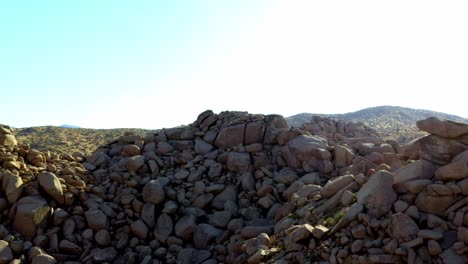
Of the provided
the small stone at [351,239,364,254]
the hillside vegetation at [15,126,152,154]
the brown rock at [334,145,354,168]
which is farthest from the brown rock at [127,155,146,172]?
the hillside vegetation at [15,126,152,154]

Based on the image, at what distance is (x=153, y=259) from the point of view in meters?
12.2

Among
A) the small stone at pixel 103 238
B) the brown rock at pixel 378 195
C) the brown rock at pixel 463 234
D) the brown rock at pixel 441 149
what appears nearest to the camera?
the brown rock at pixel 463 234

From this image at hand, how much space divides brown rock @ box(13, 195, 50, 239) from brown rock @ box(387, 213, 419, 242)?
10415mm

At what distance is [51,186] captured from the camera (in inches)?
511

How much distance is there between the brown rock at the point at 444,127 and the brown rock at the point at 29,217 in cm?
1189

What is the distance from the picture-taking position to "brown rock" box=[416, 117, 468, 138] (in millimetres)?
10219

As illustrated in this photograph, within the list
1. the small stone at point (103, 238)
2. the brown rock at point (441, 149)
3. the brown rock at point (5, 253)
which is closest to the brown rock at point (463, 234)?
the brown rock at point (441, 149)

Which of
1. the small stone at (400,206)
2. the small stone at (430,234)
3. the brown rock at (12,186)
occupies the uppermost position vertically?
the brown rock at (12,186)

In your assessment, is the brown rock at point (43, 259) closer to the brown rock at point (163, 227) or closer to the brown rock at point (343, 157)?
the brown rock at point (163, 227)

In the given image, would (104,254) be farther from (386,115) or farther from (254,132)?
(386,115)

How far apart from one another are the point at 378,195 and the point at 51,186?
1035 centimetres

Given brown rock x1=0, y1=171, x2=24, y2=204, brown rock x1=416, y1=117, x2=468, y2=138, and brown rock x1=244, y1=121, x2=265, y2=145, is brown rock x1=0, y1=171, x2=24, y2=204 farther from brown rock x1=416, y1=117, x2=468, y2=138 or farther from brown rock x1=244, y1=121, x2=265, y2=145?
brown rock x1=416, y1=117, x2=468, y2=138

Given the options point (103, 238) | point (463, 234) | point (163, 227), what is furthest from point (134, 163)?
point (463, 234)

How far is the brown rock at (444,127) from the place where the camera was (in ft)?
33.5
